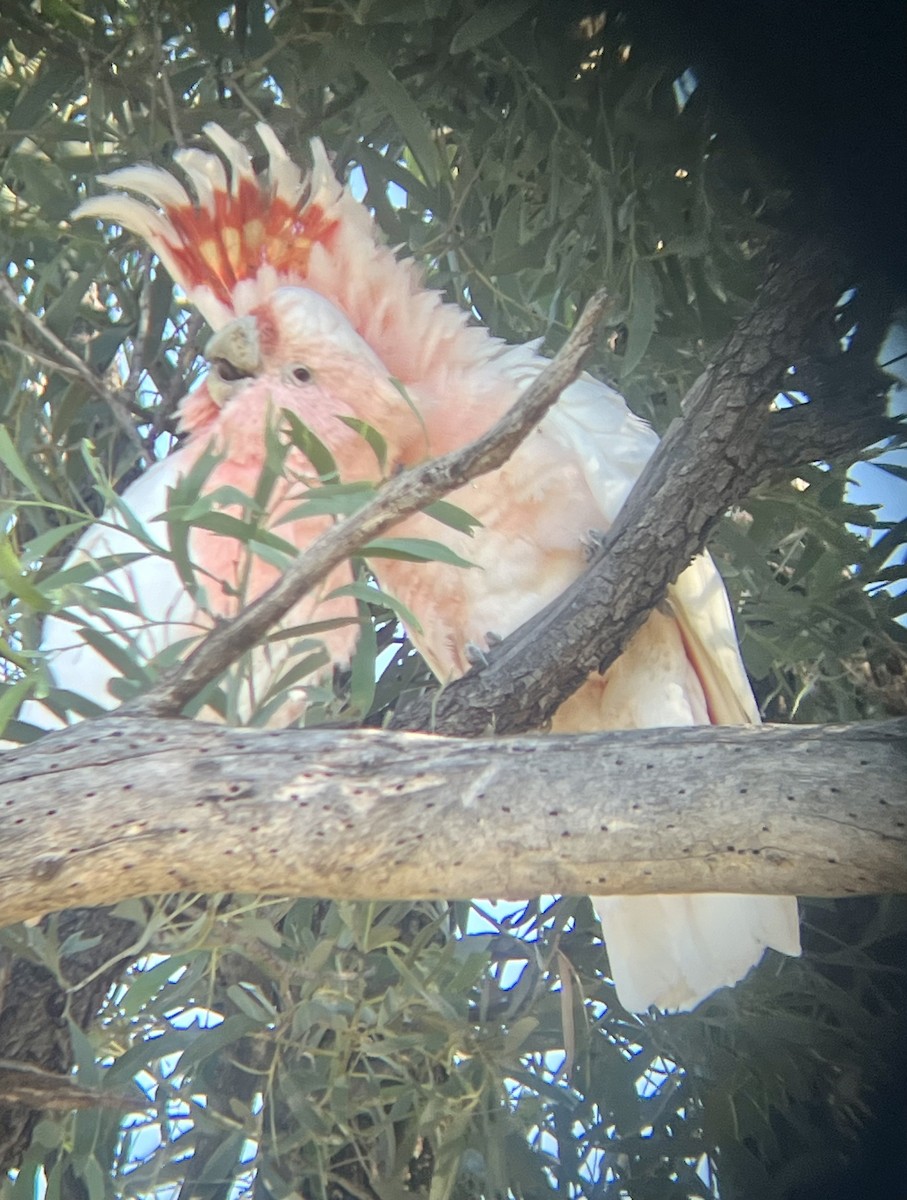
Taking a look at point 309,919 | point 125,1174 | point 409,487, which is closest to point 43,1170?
point 125,1174

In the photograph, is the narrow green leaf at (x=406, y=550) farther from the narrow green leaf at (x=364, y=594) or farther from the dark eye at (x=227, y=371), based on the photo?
the dark eye at (x=227, y=371)

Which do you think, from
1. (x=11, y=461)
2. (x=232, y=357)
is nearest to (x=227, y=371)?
(x=232, y=357)

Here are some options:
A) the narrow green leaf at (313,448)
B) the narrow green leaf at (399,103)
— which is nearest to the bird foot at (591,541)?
the narrow green leaf at (313,448)

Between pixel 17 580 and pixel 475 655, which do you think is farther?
pixel 475 655

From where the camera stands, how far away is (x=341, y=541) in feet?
2.25

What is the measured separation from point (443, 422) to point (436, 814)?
1.79ft

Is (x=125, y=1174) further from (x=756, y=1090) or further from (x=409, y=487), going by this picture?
(x=409, y=487)

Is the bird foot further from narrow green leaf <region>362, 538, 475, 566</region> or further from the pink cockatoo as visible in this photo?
narrow green leaf <region>362, 538, 475, 566</region>

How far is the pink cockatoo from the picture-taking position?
3.38ft

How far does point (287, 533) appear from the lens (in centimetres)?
85

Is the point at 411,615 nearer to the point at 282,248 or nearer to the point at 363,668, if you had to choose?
the point at 363,668

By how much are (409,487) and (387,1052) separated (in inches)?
21.2

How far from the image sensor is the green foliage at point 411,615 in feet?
3.01

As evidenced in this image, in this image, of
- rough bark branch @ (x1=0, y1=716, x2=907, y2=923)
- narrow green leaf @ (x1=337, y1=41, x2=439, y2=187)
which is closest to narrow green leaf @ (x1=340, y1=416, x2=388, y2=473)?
narrow green leaf @ (x1=337, y1=41, x2=439, y2=187)
